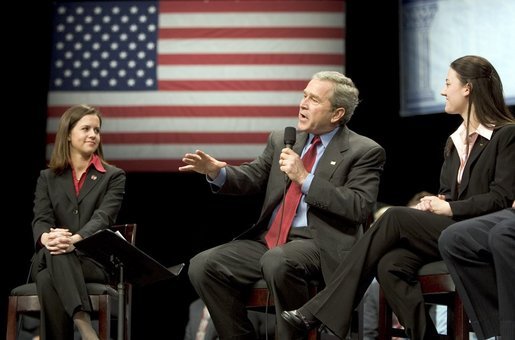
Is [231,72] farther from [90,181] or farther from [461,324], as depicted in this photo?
[461,324]

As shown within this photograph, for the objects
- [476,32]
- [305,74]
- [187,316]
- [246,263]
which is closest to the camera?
[246,263]

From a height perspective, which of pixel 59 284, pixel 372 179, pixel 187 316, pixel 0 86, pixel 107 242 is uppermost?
pixel 0 86

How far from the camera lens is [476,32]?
231 inches

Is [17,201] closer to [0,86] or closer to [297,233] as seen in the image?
[0,86]

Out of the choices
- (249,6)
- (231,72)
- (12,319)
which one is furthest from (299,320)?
(249,6)

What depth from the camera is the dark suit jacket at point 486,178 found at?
3.73 metres

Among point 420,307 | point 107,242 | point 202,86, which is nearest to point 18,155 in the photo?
point 202,86

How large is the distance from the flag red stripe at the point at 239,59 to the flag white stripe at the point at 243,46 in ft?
0.10

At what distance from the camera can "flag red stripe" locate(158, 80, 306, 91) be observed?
650cm

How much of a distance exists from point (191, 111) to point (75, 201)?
6.29ft

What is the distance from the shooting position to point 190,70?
656 cm

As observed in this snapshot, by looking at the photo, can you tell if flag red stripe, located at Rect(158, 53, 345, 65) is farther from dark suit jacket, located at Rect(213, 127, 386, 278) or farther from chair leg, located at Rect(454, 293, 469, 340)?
chair leg, located at Rect(454, 293, 469, 340)

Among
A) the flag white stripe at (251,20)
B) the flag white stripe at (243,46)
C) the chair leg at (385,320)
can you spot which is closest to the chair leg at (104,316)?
the chair leg at (385,320)

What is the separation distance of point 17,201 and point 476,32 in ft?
11.9
